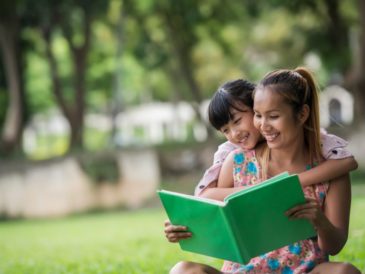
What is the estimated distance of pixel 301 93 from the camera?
3.09 m

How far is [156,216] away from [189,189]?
11.0ft

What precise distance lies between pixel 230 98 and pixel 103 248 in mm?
5795

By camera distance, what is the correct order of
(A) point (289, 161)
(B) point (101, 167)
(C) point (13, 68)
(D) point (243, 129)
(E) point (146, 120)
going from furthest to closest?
1. (E) point (146, 120)
2. (C) point (13, 68)
3. (B) point (101, 167)
4. (D) point (243, 129)
5. (A) point (289, 161)

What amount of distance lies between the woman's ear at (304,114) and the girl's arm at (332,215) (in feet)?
1.03

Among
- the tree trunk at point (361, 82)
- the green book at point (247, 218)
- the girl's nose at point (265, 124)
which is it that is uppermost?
the girl's nose at point (265, 124)

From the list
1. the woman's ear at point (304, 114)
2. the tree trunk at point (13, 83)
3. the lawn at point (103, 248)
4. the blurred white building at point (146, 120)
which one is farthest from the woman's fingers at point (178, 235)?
the blurred white building at point (146, 120)

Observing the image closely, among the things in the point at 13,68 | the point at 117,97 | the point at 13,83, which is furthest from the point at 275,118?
the point at 117,97

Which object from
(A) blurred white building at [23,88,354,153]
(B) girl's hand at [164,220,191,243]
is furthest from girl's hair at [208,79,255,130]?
(A) blurred white building at [23,88,354,153]

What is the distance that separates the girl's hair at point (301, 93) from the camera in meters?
3.05

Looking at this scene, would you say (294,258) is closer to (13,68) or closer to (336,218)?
(336,218)

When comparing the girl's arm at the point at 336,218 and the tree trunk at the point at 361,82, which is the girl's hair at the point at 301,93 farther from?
the tree trunk at the point at 361,82

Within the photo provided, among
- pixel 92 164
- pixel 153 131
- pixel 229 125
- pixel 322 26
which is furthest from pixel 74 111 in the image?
pixel 153 131

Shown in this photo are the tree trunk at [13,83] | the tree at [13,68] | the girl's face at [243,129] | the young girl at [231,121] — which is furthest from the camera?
the tree trunk at [13,83]

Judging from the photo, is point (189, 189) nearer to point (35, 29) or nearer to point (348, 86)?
point (348, 86)
